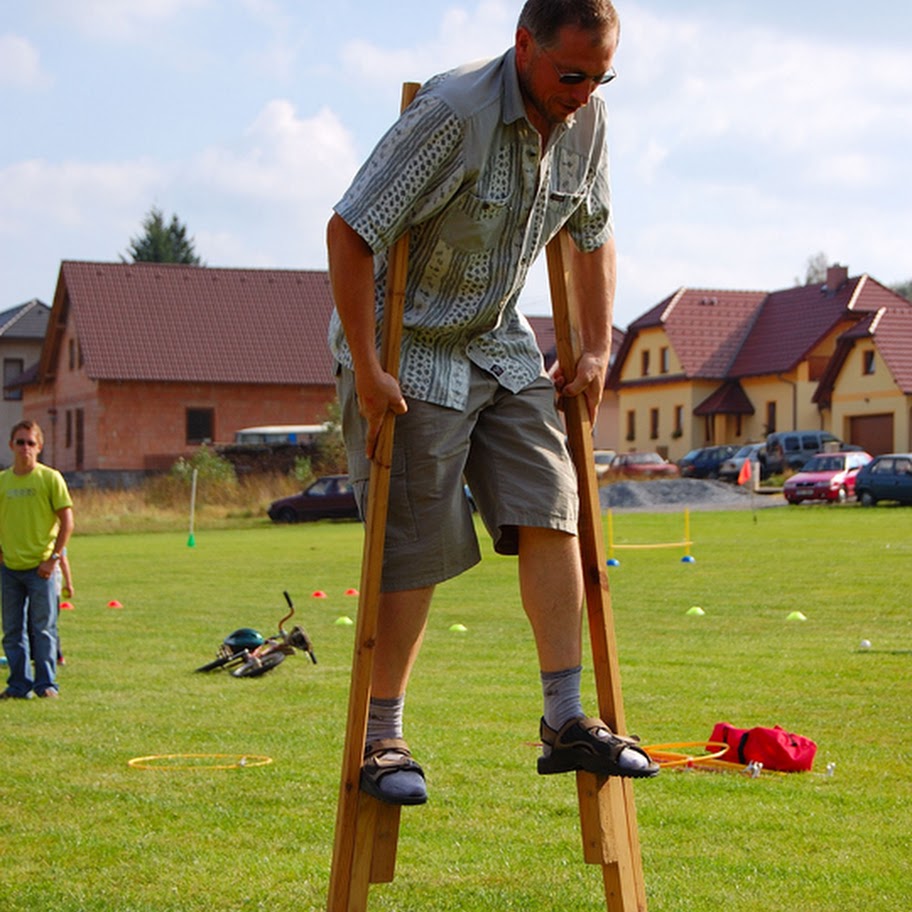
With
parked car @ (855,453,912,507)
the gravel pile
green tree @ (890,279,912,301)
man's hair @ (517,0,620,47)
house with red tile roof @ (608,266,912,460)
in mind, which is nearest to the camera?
man's hair @ (517,0,620,47)

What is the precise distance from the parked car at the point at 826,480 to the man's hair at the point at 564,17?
46522 millimetres

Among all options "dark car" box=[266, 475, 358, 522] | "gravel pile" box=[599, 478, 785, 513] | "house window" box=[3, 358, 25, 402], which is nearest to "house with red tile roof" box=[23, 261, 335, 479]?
"dark car" box=[266, 475, 358, 522]

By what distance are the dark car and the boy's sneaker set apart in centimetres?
4561

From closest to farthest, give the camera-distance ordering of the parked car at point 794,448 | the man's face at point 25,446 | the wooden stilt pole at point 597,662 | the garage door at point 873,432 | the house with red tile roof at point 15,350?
1. the wooden stilt pole at point 597,662
2. the man's face at point 25,446
3. the parked car at point 794,448
4. the garage door at point 873,432
5. the house with red tile roof at point 15,350

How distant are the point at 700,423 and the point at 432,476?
239 feet

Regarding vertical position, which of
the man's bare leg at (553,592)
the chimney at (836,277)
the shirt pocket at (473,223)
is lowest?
the man's bare leg at (553,592)

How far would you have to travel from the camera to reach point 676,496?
2136 inches

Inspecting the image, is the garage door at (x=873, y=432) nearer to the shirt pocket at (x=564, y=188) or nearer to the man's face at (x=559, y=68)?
the shirt pocket at (x=564, y=188)

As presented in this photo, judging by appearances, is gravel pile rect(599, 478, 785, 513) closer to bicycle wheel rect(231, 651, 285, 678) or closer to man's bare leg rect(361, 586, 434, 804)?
bicycle wheel rect(231, 651, 285, 678)

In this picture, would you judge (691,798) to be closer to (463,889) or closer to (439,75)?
(463,889)

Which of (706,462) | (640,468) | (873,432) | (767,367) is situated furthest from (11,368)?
(873,432)

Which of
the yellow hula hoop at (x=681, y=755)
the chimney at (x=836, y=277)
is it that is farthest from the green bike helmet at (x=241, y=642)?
the chimney at (x=836, y=277)

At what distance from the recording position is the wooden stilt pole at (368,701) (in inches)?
190

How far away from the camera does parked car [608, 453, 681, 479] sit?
199 feet
